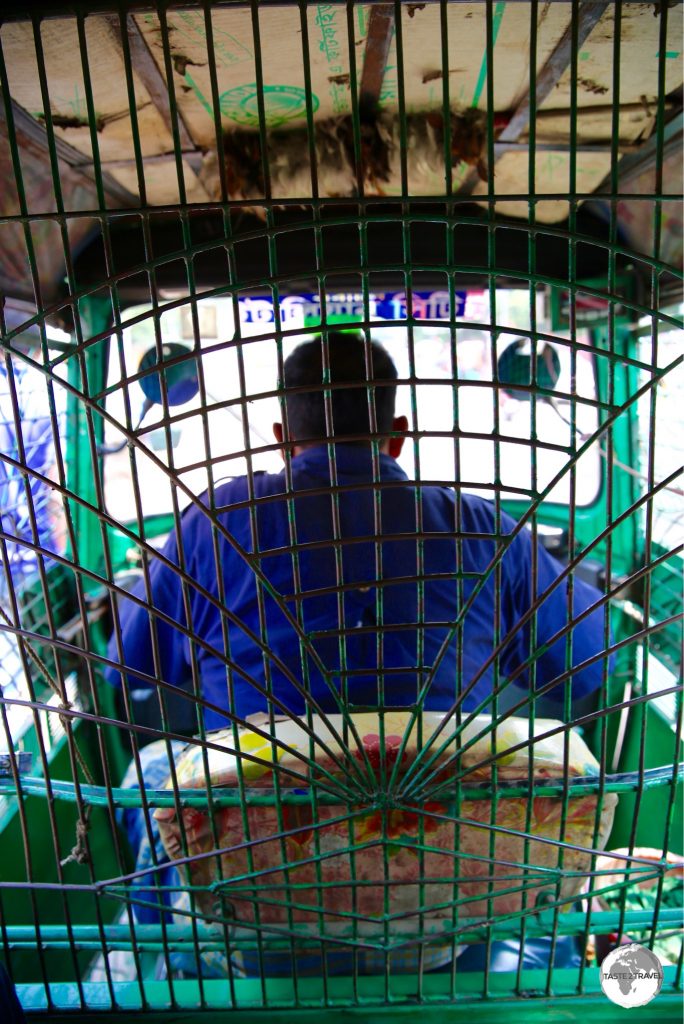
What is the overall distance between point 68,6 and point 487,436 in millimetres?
869

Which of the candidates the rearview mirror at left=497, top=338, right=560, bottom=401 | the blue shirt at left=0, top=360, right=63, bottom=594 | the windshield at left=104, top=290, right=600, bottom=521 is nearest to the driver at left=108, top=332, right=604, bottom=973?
the blue shirt at left=0, top=360, right=63, bottom=594

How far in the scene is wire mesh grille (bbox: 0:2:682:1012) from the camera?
3.50 feet

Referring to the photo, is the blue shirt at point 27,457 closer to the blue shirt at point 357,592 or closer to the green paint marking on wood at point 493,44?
the blue shirt at point 357,592

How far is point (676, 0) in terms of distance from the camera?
3.47 feet

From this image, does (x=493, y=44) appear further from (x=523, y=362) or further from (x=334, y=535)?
(x=523, y=362)

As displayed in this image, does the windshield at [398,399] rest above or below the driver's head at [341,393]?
above

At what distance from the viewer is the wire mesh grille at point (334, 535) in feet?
3.50

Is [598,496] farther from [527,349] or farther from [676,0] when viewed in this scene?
[676,0]

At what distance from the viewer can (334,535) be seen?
1.11 m

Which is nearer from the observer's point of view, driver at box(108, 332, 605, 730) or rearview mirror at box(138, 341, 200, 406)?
driver at box(108, 332, 605, 730)

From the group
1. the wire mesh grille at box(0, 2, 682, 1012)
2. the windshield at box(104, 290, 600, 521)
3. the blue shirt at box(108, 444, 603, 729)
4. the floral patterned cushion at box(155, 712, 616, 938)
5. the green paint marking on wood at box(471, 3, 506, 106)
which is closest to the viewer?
the wire mesh grille at box(0, 2, 682, 1012)

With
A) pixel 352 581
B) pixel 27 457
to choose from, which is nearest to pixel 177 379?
pixel 27 457

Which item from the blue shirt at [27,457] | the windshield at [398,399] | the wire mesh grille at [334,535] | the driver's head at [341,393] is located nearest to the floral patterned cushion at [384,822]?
the wire mesh grille at [334,535]

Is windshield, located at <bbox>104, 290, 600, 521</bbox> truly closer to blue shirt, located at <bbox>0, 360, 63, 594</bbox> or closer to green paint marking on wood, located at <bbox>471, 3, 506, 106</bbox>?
blue shirt, located at <bbox>0, 360, 63, 594</bbox>
